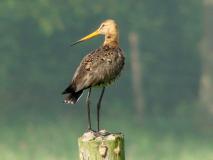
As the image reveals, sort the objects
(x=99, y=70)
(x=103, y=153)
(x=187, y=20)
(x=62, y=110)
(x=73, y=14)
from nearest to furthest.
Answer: (x=103, y=153)
(x=99, y=70)
(x=62, y=110)
(x=73, y=14)
(x=187, y=20)

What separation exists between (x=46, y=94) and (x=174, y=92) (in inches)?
222

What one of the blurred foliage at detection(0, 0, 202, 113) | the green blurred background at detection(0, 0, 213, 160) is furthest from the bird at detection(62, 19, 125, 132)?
the blurred foliage at detection(0, 0, 202, 113)

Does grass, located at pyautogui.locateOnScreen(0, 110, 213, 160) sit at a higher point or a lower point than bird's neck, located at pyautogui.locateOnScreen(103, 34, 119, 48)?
lower

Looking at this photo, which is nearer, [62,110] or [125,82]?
[62,110]

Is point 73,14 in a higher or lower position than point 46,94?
higher

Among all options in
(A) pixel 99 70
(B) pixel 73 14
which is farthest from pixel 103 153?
(B) pixel 73 14

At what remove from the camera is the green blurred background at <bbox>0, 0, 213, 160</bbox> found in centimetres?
3409

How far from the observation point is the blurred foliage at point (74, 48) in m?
37.2

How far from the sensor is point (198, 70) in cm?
4206

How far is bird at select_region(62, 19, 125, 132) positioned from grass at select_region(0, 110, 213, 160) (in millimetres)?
15290

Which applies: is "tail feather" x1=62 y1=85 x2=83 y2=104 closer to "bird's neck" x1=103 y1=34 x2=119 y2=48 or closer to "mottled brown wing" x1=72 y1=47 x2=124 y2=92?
"mottled brown wing" x1=72 y1=47 x2=124 y2=92

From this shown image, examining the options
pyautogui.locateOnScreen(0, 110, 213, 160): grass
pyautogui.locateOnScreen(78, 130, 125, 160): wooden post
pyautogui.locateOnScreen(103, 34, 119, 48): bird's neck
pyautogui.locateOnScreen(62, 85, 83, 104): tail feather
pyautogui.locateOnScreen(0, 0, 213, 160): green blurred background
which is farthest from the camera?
pyautogui.locateOnScreen(0, 0, 213, 160): green blurred background

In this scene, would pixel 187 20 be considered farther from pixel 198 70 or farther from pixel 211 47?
pixel 211 47

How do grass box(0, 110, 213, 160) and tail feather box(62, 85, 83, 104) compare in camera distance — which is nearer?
tail feather box(62, 85, 83, 104)
